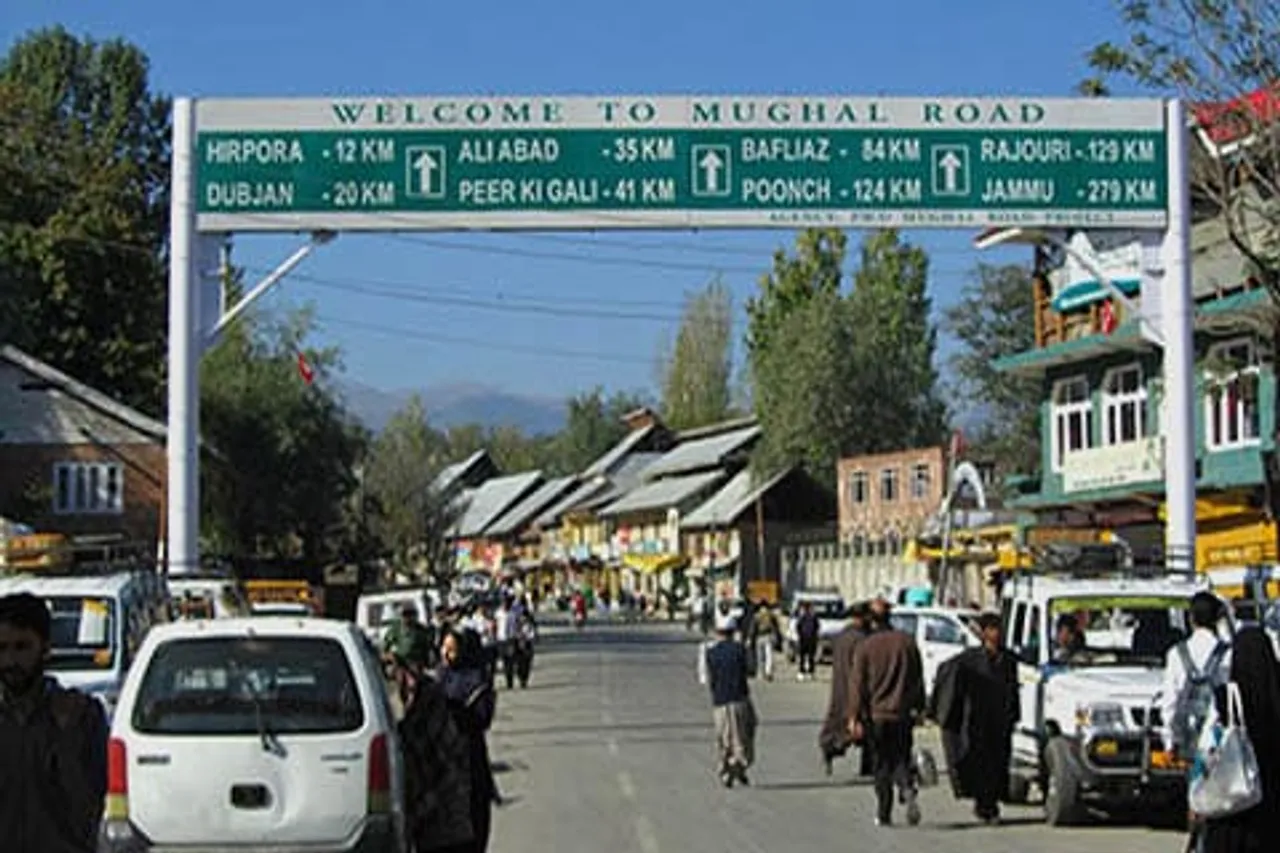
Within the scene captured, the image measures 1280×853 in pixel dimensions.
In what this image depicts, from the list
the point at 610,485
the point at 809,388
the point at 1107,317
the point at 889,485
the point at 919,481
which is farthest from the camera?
the point at 610,485

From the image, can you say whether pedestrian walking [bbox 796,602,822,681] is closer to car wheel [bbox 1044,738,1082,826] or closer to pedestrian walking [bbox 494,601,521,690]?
pedestrian walking [bbox 494,601,521,690]

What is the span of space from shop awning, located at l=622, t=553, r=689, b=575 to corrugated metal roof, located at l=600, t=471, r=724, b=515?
109 inches

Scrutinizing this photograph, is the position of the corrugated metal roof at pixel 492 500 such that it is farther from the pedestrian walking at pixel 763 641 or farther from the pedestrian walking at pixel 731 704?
the pedestrian walking at pixel 731 704

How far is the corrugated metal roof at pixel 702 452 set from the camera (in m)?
113

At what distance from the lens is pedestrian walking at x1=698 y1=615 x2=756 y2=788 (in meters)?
21.9

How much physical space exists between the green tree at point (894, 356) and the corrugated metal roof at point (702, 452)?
2069 cm

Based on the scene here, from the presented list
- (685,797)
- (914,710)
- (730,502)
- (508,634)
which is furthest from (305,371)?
(730,502)

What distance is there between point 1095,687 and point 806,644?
32.6 meters

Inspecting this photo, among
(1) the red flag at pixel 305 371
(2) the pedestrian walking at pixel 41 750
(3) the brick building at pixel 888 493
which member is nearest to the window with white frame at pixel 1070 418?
(1) the red flag at pixel 305 371

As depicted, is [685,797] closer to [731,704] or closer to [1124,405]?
[731,704]

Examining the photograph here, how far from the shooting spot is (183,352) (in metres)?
27.5

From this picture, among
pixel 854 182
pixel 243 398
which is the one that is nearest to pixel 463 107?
pixel 854 182

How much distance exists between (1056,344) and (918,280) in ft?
136

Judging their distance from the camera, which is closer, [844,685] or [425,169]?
[844,685]
